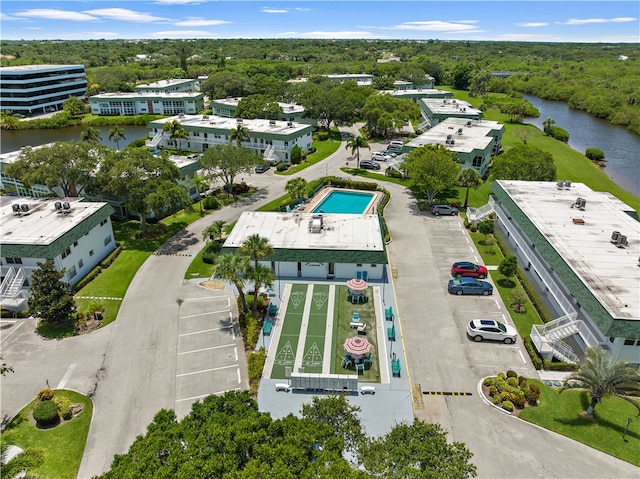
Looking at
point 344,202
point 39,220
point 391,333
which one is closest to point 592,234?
point 391,333

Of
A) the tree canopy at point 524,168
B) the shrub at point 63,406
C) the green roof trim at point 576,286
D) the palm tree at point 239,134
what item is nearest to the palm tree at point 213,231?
the shrub at point 63,406

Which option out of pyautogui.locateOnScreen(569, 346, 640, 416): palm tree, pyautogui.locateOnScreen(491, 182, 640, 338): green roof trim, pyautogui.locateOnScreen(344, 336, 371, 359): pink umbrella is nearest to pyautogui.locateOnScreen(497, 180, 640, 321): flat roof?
pyautogui.locateOnScreen(491, 182, 640, 338): green roof trim

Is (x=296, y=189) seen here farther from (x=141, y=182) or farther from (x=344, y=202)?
(x=141, y=182)

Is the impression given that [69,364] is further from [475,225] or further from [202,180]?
[475,225]

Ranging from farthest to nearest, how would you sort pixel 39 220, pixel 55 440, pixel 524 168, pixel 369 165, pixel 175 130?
pixel 175 130 → pixel 369 165 → pixel 524 168 → pixel 39 220 → pixel 55 440

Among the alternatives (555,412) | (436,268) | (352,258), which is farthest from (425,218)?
(555,412)

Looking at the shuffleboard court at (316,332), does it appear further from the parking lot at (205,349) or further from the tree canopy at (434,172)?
the tree canopy at (434,172)
